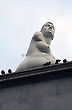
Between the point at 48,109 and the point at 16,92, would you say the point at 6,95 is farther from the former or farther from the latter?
the point at 48,109

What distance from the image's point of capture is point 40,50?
18.1m

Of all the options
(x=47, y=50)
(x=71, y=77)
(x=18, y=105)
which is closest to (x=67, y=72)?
(x=71, y=77)

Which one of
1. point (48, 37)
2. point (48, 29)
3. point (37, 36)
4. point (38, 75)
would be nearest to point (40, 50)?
point (37, 36)

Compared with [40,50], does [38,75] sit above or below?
below

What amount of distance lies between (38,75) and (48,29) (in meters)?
4.50

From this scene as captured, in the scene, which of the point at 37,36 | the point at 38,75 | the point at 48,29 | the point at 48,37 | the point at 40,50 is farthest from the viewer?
the point at 48,29

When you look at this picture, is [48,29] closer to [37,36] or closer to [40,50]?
[37,36]

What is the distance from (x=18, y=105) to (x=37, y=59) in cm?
256

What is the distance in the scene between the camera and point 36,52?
59.0 ft

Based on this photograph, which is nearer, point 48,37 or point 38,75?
point 38,75

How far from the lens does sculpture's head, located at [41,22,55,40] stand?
1902cm

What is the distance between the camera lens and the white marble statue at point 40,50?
1661cm

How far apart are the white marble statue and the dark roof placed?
1.16 metres

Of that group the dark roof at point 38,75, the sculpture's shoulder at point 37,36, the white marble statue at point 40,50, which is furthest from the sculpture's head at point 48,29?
the dark roof at point 38,75
